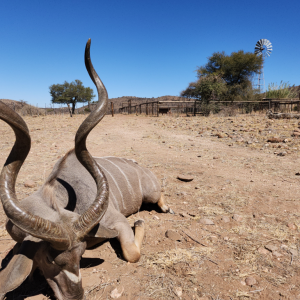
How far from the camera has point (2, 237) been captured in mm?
3137

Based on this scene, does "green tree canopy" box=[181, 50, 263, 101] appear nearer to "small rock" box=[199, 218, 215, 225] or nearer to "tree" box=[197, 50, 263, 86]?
"tree" box=[197, 50, 263, 86]

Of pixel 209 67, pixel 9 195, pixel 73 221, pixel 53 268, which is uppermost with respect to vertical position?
pixel 209 67

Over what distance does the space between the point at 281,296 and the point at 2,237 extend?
326cm

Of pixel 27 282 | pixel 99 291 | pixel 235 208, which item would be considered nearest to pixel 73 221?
pixel 99 291

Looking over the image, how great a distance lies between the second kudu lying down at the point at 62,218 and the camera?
1780 mm

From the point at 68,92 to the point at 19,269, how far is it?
3893cm

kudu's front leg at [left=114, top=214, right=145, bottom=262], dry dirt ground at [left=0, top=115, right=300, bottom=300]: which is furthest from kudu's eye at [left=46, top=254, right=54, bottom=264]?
kudu's front leg at [left=114, top=214, right=145, bottom=262]

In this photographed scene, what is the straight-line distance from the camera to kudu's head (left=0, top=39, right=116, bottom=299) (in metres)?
1.73

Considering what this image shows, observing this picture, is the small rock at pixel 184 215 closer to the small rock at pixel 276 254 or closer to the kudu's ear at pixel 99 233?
the small rock at pixel 276 254

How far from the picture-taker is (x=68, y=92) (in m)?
37.6

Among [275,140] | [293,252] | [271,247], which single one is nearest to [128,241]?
[271,247]

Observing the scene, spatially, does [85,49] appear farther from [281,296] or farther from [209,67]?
[209,67]

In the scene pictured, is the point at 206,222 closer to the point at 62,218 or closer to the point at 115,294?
the point at 115,294

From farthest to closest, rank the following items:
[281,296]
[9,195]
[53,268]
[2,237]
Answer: [2,237], [281,296], [53,268], [9,195]
